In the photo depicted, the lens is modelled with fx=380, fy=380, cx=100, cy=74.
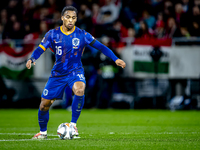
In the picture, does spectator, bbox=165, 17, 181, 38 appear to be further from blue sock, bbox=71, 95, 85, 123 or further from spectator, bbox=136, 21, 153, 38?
blue sock, bbox=71, 95, 85, 123

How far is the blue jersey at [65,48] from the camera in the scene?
6418 mm

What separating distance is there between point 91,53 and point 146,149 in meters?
9.07

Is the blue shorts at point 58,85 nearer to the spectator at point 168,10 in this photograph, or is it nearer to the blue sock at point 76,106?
the blue sock at point 76,106

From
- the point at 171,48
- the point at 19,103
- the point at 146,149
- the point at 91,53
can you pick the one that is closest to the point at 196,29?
the point at 171,48

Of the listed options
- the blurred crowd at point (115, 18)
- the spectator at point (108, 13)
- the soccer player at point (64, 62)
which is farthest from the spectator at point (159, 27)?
the soccer player at point (64, 62)

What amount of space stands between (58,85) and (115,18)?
9.72m

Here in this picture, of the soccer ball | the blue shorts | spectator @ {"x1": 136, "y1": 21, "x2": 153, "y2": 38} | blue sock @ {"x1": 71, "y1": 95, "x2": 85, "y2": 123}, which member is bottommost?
the soccer ball

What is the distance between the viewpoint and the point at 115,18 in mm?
15680

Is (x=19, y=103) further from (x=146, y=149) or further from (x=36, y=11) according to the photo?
(x=146, y=149)

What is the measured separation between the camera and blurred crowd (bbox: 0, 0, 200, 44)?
14.2 meters

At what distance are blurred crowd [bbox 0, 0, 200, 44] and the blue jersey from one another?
7532 millimetres

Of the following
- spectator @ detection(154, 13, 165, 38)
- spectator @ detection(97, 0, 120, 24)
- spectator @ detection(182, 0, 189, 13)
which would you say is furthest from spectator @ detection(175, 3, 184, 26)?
spectator @ detection(97, 0, 120, 24)

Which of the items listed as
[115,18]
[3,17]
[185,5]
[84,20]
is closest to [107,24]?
[115,18]

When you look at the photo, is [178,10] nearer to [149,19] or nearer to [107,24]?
[149,19]
